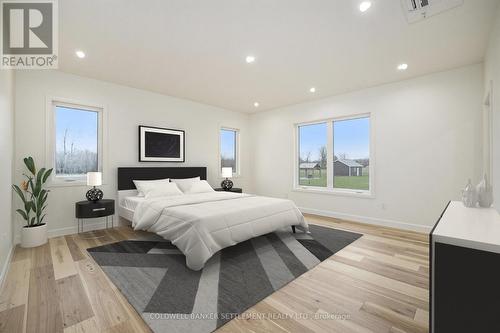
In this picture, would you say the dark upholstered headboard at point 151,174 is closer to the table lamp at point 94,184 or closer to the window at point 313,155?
the table lamp at point 94,184

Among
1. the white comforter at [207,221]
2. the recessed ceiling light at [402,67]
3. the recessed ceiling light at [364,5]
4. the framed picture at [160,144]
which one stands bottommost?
the white comforter at [207,221]

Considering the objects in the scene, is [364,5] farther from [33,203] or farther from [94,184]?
[33,203]

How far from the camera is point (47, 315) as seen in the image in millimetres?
1713

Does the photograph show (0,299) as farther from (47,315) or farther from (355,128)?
(355,128)

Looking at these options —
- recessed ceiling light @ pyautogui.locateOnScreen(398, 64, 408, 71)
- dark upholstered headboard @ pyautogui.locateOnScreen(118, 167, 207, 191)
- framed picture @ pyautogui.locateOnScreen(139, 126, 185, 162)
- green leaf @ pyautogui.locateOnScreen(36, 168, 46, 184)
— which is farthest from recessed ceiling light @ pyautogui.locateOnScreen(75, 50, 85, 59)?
recessed ceiling light @ pyautogui.locateOnScreen(398, 64, 408, 71)

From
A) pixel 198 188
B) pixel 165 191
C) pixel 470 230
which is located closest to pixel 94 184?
pixel 165 191

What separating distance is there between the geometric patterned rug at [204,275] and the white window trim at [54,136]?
1.43 meters

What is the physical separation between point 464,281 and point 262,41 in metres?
2.77

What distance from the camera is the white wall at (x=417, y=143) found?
346cm

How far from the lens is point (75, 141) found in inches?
153

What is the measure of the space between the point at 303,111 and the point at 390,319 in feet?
14.7

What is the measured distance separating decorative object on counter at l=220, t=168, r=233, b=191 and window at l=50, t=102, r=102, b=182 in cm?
255

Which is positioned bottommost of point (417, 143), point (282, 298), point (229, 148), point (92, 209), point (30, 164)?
point (282, 298)

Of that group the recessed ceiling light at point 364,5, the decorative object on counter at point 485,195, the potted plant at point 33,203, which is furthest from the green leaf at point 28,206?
the decorative object on counter at point 485,195
